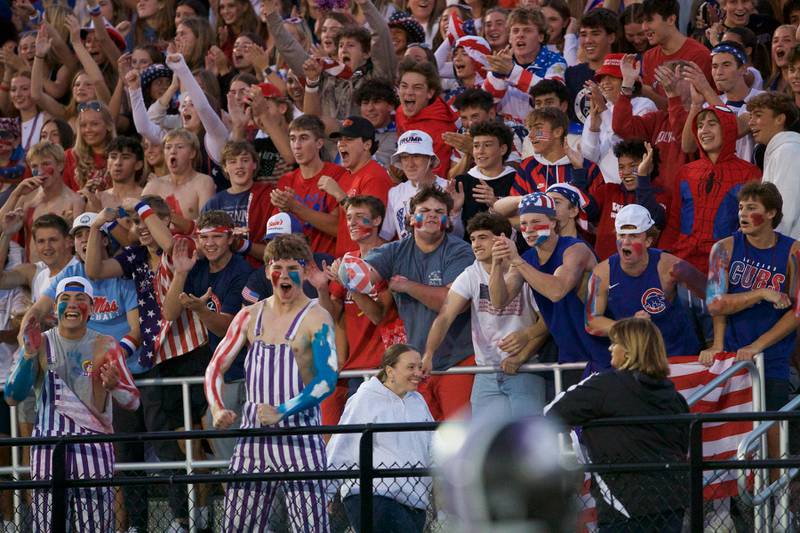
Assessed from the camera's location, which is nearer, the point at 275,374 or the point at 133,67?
the point at 275,374

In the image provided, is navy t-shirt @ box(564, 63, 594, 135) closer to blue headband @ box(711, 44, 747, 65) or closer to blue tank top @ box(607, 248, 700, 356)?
blue headband @ box(711, 44, 747, 65)

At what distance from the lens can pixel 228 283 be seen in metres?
10.6

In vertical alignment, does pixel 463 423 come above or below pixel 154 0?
below

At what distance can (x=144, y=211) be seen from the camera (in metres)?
10.9

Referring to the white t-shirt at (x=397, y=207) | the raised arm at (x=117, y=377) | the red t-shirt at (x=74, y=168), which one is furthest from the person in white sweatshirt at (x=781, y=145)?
the red t-shirt at (x=74, y=168)

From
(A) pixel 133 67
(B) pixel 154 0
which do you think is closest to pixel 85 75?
(A) pixel 133 67

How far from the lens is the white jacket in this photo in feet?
27.2

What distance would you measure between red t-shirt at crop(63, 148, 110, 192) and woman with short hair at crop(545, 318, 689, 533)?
21.5 feet

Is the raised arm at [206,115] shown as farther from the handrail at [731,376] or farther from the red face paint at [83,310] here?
the handrail at [731,376]

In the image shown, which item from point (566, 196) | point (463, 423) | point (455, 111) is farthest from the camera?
point (455, 111)

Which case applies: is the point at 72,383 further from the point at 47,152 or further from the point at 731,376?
the point at 731,376

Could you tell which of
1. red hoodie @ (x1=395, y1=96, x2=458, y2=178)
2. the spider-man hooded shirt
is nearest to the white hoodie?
the spider-man hooded shirt

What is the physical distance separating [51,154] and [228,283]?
2753 mm

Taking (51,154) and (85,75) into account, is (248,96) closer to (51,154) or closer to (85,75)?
(51,154)
